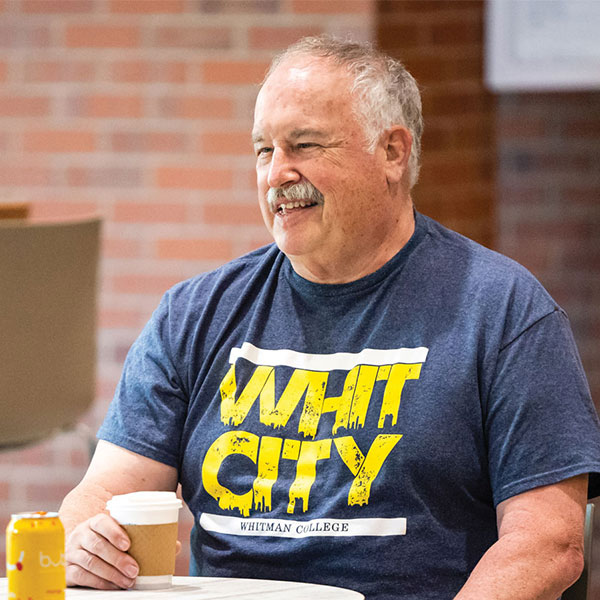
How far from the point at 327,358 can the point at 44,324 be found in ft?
4.50

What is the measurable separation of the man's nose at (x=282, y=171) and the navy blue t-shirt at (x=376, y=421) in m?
0.18

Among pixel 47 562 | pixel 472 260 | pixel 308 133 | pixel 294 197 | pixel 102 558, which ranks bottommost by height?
pixel 102 558

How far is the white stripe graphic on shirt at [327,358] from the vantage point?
175cm

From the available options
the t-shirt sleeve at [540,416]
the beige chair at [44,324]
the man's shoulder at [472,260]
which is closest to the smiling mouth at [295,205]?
the man's shoulder at [472,260]

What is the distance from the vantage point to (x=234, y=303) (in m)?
1.96

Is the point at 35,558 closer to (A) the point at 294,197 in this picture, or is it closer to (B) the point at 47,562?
(B) the point at 47,562

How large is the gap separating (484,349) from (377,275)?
0.25 metres

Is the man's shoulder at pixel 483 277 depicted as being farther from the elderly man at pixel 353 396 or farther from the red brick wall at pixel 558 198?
the red brick wall at pixel 558 198

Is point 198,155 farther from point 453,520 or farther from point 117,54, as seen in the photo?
point 453,520

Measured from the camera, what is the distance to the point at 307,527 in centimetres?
172

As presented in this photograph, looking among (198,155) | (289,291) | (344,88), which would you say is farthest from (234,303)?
(198,155)

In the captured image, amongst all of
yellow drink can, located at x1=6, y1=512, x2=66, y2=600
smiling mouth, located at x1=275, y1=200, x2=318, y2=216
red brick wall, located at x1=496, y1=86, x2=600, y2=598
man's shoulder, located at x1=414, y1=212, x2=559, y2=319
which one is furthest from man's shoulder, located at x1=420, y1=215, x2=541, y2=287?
red brick wall, located at x1=496, y1=86, x2=600, y2=598

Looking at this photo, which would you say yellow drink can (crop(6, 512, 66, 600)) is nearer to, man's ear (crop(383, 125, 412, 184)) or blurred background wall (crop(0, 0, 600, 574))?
man's ear (crop(383, 125, 412, 184))

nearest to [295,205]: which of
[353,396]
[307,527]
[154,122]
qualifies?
[353,396]
